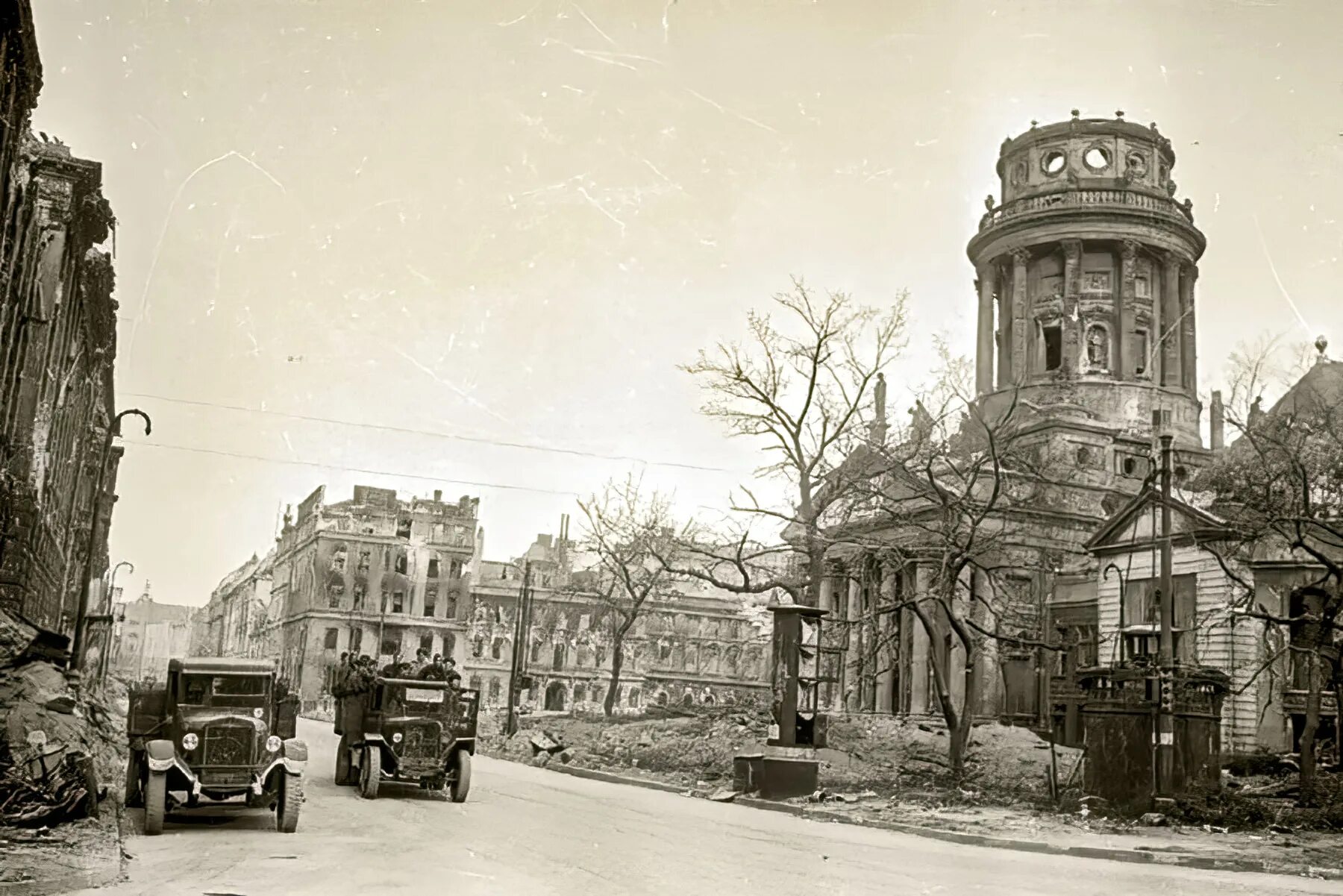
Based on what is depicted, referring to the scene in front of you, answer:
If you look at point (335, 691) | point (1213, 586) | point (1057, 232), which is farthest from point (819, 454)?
point (1057, 232)

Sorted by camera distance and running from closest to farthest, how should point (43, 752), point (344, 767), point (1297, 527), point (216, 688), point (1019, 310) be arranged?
1. point (43, 752)
2. point (216, 688)
3. point (344, 767)
4. point (1297, 527)
5. point (1019, 310)

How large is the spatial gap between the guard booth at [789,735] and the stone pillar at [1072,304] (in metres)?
39.0

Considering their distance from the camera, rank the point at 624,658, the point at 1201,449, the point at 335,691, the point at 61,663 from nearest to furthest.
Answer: the point at 61,663
the point at 335,691
the point at 1201,449
the point at 624,658

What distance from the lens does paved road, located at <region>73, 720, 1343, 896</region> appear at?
450 inches

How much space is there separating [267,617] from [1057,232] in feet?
144

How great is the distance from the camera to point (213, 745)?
1523 cm

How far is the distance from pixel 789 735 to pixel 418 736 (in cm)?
743

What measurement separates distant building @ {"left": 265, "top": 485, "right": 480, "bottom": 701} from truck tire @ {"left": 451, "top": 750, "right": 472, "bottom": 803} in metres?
34.2

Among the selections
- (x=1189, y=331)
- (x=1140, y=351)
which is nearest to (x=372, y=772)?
(x=1140, y=351)

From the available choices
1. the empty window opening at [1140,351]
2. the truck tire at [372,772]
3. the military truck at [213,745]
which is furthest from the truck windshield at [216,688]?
the empty window opening at [1140,351]

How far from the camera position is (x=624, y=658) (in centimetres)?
8044

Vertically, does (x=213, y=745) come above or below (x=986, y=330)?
below

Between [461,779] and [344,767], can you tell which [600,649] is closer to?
[344,767]

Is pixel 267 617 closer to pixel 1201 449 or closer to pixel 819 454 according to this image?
pixel 819 454
